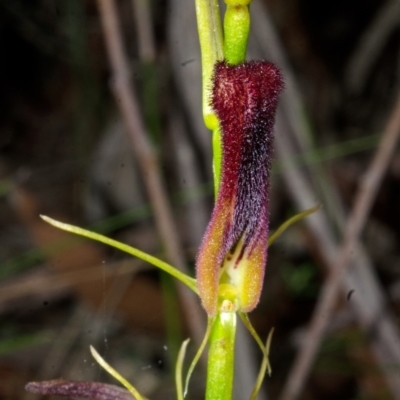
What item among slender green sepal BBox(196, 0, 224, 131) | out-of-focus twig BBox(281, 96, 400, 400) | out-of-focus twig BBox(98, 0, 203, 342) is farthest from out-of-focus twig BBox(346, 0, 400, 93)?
slender green sepal BBox(196, 0, 224, 131)

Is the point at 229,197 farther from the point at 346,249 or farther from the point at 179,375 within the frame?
the point at 346,249

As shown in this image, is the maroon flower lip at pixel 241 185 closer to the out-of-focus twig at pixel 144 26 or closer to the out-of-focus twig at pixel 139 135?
the out-of-focus twig at pixel 139 135

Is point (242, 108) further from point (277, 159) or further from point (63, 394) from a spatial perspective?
point (277, 159)

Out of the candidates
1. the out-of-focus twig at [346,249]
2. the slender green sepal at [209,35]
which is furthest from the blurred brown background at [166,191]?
the slender green sepal at [209,35]

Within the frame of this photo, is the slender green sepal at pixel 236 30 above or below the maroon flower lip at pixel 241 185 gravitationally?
above

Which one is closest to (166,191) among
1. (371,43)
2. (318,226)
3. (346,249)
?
(318,226)

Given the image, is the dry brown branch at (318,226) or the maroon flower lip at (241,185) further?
the dry brown branch at (318,226)

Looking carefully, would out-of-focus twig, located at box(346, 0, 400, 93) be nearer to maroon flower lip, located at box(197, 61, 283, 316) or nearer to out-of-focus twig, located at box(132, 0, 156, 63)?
out-of-focus twig, located at box(132, 0, 156, 63)

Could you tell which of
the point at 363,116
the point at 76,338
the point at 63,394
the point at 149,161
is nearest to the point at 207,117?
the point at 63,394
